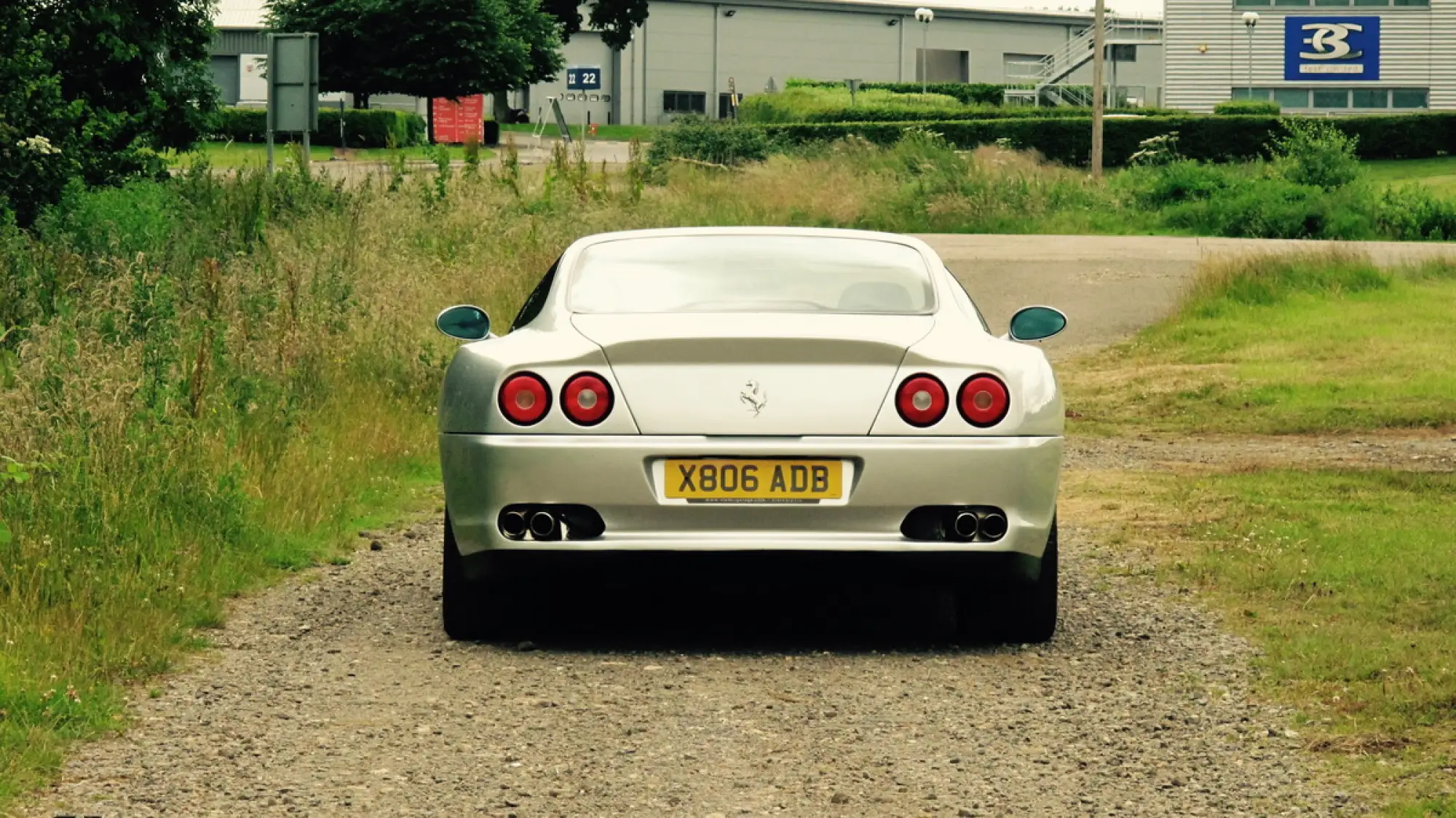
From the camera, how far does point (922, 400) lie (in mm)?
6230

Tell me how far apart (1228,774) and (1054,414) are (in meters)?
1.69

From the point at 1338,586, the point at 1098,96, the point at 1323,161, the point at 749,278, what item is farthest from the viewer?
the point at 1098,96

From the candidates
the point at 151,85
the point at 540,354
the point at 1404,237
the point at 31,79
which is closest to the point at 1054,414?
the point at 540,354

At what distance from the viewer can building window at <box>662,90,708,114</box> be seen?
99250 mm

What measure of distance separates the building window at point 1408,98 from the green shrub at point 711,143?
3634cm

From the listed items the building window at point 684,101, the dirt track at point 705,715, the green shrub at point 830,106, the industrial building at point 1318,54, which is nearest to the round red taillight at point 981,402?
the dirt track at point 705,715

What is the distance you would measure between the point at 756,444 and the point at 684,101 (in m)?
95.2

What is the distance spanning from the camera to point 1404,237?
33875 millimetres

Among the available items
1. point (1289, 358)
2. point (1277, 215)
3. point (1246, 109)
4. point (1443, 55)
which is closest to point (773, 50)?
point (1443, 55)

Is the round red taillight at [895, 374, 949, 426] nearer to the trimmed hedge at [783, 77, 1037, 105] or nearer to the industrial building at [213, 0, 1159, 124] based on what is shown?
the trimmed hedge at [783, 77, 1037, 105]

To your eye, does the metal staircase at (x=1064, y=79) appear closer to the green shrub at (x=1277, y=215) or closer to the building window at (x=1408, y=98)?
the building window at (x=1408, y=98)

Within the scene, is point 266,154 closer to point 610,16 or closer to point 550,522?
point 550,522

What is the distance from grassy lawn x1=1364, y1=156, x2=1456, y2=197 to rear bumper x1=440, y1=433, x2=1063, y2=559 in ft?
134

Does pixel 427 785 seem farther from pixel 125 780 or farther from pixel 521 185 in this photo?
pixel 521 185
